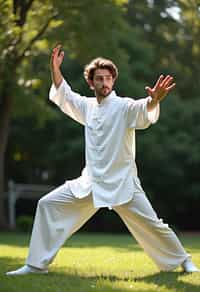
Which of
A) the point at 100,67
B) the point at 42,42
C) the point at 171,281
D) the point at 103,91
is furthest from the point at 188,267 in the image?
the point at 42,42

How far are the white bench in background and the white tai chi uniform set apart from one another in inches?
978

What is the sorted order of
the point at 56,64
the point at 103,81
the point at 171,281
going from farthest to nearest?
1. the point at 56,64
2. the point at 103,81
3. the point at 171,281

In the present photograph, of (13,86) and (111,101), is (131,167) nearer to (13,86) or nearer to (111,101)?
(111,101)

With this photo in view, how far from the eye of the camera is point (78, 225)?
295 inches

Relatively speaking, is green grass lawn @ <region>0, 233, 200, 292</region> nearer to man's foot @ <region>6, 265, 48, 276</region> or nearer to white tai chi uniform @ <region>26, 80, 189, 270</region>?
man's foot @ <region>6, 265, 48, 276</region>

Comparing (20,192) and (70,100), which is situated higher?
(70,100)

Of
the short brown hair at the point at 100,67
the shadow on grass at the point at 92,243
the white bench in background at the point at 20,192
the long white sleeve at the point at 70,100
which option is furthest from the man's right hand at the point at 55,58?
the white bench in background at the point at 20,192

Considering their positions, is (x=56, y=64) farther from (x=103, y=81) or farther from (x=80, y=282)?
(x=80, y=282)

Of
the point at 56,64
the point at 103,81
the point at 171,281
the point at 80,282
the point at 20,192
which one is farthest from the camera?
the point at 20,192

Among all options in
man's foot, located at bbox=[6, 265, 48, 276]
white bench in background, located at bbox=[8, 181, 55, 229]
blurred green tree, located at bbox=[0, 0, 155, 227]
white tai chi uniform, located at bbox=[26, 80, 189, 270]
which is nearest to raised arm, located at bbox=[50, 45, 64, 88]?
white tai chi uniform, located at bbox=[26, 80, 189, 270]

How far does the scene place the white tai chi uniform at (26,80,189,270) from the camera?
725 centimetres

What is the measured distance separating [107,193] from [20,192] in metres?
26.5

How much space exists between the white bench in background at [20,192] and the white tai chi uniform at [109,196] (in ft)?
81.5

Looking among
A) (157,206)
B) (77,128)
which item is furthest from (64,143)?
(157,206)
